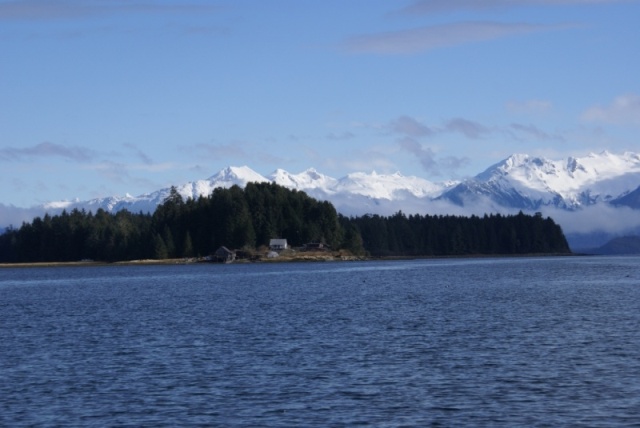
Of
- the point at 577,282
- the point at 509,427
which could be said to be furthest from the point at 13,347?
the point at 577,282

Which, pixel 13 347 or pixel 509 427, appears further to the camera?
pixel 13 347

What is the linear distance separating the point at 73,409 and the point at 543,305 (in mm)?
47442

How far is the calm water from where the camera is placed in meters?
33.8

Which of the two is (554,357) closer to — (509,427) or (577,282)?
(509,427)

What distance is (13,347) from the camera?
174 ft

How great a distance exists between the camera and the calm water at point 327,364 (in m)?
33.8

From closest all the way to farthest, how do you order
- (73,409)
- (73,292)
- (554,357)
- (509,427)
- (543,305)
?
1. (509,427)
2. (73,409)
3. (554,357)
4. (543,305)
5. (73,292)

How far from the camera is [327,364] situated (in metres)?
43.7

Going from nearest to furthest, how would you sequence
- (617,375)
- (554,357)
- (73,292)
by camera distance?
(617,375)
(554,357)
(73,292)

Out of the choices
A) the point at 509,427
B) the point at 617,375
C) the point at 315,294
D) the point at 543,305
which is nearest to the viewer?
the point at 509,427

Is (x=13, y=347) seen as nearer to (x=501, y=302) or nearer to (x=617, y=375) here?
(x=617, y=375)

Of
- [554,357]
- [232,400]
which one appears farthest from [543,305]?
[232,400]

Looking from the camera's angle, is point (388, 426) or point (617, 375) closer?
point (388, 426)

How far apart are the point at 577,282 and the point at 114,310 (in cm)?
5801
